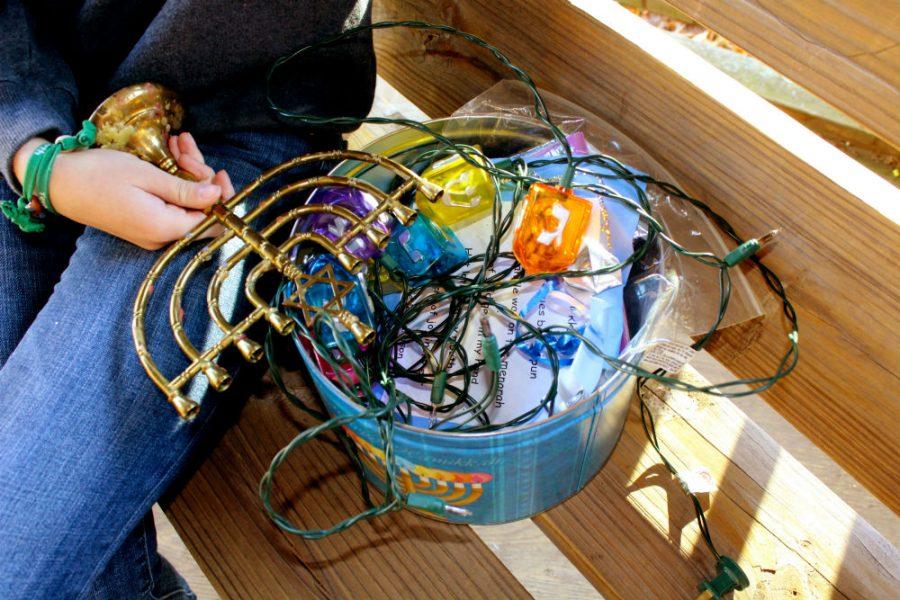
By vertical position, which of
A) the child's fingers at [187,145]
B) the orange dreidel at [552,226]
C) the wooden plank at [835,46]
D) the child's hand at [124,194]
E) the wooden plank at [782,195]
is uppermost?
the wooden plank at [835,46]

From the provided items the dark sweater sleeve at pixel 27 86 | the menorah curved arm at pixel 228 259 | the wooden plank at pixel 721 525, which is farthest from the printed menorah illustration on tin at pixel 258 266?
the wooden plank at pixel 721 525

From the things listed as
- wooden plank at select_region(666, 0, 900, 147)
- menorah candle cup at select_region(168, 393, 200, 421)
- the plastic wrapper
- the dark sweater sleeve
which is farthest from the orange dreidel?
the dark sweater sleeve

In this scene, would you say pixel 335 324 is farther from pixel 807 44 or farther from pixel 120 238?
pixel 807 44

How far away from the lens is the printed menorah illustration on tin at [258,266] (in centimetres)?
49

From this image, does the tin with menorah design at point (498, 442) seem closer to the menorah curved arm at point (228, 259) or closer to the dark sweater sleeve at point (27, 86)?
the menorah curved arm at point (228, 259)

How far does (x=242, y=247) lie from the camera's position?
56 cm

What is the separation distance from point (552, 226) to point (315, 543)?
32cm

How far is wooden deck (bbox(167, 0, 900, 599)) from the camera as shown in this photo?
0.52 meters

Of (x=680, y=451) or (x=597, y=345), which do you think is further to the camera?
(x=680, y=451)

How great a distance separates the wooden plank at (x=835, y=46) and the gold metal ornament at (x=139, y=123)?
40cm

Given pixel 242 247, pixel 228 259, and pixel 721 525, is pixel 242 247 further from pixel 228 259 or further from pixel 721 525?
pixel 721 525

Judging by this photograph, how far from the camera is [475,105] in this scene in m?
0.66

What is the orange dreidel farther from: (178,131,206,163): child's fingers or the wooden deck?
(178,131,206,163): child's fingers

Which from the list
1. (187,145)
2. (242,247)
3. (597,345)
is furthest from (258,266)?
(597,345)
